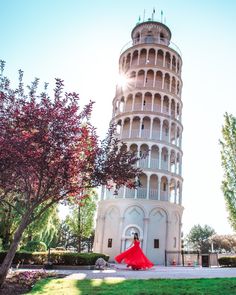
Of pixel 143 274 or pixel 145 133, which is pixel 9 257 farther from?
pixel 145 133

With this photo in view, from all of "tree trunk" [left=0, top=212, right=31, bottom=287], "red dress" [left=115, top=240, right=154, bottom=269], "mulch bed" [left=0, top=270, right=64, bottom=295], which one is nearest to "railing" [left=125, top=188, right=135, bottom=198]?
"red dress" [left=115, top=240, right=154, bottom=269]

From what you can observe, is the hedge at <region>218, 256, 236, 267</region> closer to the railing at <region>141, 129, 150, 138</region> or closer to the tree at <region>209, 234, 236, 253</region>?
the railing at <region>141, 129, 150, 138</region>

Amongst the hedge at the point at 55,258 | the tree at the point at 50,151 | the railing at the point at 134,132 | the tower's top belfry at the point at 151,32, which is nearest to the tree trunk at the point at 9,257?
the tree at the point at 50,151

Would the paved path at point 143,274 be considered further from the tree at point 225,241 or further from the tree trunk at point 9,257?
the tree at point 225,241

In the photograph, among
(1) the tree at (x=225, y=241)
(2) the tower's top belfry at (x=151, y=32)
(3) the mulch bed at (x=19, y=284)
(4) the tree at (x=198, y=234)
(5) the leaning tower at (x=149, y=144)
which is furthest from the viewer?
(4) the tree at (x=198, y=234)

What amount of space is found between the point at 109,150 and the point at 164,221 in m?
21.1

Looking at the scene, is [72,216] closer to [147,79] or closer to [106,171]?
[147,79]

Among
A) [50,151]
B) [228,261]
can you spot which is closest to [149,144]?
[228,261]

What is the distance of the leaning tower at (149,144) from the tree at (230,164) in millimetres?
7066

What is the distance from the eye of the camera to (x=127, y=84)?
37562mm

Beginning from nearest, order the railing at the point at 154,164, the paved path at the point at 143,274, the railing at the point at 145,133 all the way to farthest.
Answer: the paved path at the point at 143,274, the railing at the point at 154,164, the railing at the point at 145,133

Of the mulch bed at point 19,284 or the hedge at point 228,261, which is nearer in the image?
the mulch bed at point 19,284

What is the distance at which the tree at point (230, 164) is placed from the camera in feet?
86.4

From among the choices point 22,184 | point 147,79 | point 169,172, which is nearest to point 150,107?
point 147,79
